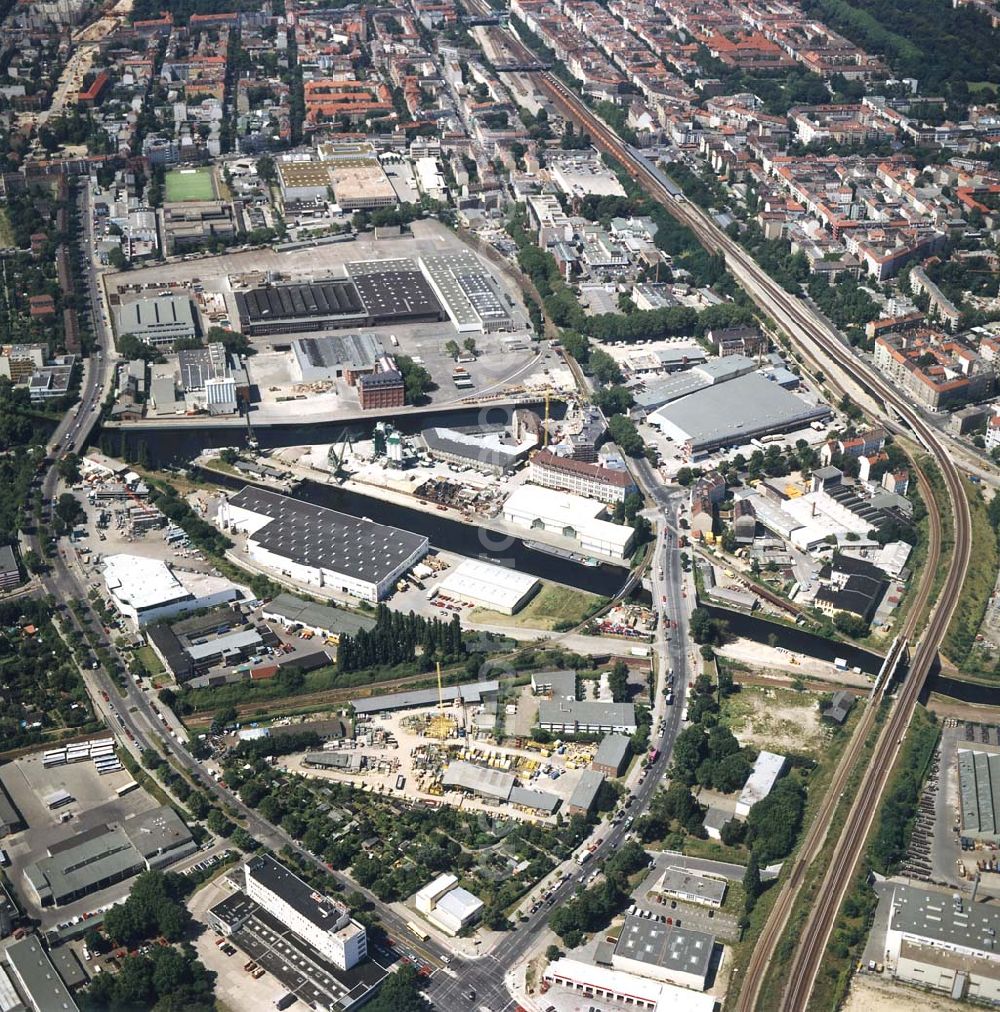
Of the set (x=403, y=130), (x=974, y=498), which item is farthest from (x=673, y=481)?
(x=403, y=130)

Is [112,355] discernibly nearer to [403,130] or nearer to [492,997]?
[403,130]

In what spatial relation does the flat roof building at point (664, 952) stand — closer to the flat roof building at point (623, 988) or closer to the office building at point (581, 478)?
the flat roof building at point (623, 988)

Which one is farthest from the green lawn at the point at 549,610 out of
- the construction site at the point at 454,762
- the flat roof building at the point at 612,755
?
the flat roof building at the point at 612,755

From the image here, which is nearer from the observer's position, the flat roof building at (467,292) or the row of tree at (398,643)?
the row of tree at (398,643)

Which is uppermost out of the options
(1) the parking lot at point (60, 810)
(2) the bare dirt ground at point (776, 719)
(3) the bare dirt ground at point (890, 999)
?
(3) the bare dirt ground at point (890, 999)

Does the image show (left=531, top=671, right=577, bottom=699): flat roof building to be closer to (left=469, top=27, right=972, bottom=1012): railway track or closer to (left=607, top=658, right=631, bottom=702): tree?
(left=607, top=658, right=631, bottom=702): tree

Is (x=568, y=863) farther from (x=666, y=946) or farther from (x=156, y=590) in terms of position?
(x=156, y=590)
